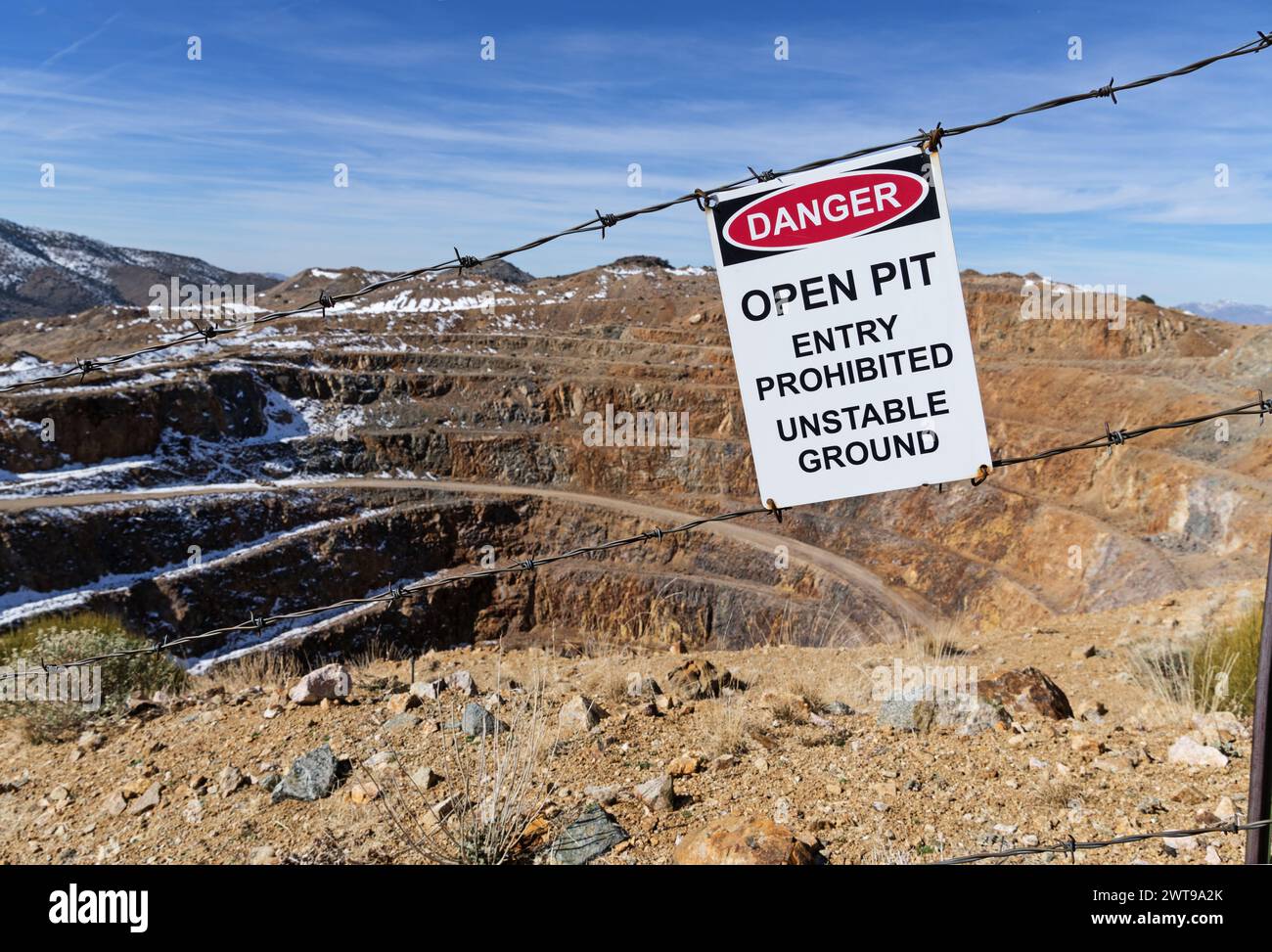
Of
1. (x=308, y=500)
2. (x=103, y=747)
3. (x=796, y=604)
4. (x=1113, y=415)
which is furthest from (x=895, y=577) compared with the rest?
(x=103, y=747)

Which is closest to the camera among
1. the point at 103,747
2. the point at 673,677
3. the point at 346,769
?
the point at 346,769

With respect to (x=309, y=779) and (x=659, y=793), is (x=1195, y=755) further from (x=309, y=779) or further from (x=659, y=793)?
(x=309, y=779)

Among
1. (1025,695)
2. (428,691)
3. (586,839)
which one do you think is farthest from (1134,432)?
(428,691)

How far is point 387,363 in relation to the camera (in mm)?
53594

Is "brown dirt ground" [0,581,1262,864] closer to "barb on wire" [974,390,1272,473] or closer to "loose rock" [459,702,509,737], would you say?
"loose rock" [459,702,509,737]

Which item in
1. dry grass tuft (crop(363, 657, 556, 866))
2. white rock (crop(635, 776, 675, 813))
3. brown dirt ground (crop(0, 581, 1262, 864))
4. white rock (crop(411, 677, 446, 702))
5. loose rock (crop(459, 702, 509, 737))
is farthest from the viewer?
white rock (crop(411, 677, 446, 702))

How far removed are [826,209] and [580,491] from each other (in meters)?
43.5

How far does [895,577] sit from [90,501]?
121 feet

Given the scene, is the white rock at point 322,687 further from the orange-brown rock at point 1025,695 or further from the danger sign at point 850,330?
the orange-brown rock at point 1025,695

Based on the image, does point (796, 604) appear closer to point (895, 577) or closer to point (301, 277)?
point (895, 577)

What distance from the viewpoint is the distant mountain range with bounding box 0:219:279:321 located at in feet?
419

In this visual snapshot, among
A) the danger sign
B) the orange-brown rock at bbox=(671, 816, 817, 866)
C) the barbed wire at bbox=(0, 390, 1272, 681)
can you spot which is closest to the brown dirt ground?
the orange-brown rock at bbox=(671, 816, 817, 866)

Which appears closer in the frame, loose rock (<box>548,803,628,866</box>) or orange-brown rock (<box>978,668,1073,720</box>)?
loose rock (<box>548,803,628,866</box>)

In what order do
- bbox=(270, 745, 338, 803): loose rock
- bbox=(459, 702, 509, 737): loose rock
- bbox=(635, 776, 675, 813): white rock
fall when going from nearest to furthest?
1. bbox=(635, 776, 675, 813): white rock
2. bbox=(270, 745, 338, 803): loose rock
3. bbox=(459, 702, 509, 737): loose rock
